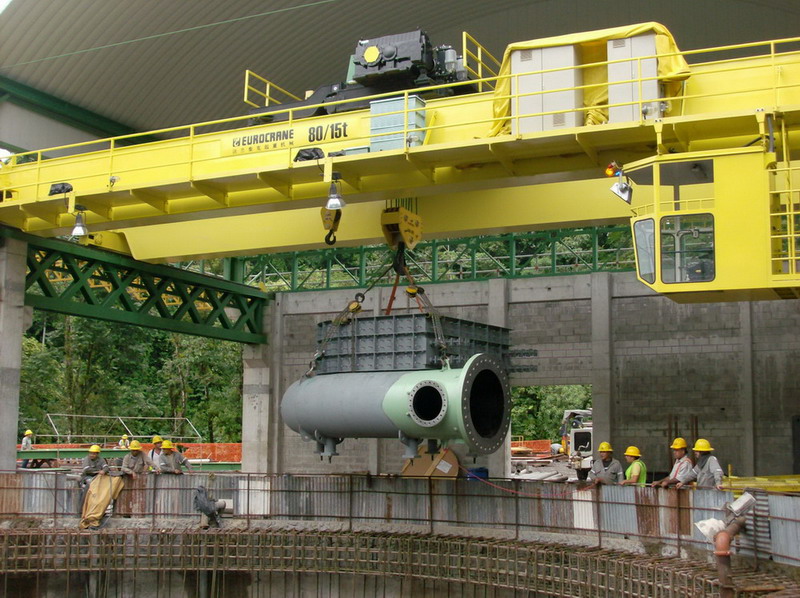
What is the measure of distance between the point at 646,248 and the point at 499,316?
39.1 feet

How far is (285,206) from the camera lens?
19562 millimetres

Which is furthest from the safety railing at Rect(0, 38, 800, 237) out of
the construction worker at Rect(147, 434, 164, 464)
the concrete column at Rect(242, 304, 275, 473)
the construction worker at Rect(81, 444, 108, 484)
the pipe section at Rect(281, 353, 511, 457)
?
the concrete column at Rect(242, 304, 275, 473)

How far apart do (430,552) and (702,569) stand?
5.88m

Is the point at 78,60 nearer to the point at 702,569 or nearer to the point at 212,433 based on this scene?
the point at 702,569

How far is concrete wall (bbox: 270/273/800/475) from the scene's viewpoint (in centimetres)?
2292

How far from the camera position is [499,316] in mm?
25922

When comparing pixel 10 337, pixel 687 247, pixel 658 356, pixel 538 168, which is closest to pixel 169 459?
pixel 10 337

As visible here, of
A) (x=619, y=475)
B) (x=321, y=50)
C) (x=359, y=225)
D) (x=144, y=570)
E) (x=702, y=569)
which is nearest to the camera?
(x=702, y=569)

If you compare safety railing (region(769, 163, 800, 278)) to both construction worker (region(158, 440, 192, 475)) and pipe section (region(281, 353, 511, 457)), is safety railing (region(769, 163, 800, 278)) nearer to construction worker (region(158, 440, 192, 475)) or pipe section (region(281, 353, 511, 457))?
pipe section (region(281, 353, 511, 457))

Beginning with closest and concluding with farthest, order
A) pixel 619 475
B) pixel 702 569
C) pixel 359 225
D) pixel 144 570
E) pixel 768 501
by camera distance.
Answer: pixel 768 501, pixel 702 569, pixel 619 475, pixel 144 570, pixel 359 225

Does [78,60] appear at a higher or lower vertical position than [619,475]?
higher

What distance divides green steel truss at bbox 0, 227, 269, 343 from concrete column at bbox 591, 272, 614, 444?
1050 centimetres

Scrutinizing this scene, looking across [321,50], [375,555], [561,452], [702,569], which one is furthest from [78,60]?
[561,452]

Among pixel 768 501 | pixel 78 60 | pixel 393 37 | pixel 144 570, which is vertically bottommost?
pixel 144 570
